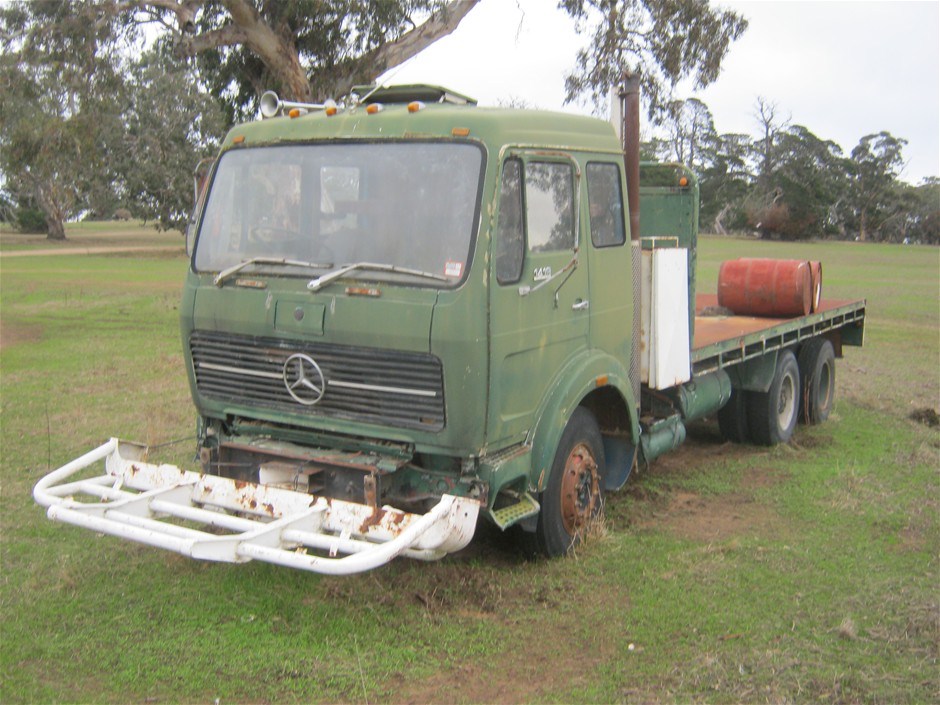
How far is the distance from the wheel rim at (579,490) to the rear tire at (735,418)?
3.13 metres

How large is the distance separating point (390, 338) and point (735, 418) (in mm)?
4931

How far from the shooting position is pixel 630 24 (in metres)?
19.4

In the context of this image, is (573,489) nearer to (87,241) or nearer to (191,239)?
Result: (191,239)

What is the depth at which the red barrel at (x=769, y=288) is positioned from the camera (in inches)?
362

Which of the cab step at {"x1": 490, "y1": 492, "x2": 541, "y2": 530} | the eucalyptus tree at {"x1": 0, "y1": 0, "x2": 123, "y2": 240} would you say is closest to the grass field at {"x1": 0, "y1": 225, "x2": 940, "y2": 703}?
the cab step at {"x1": 490, "y1": 492, "x2": 541, "y2": 530}

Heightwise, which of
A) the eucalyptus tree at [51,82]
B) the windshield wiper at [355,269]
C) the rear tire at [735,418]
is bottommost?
the rear tire at [735,418]

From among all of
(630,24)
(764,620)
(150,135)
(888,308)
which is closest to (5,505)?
(764,620)

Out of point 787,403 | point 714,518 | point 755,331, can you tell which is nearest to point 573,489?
point 714,518

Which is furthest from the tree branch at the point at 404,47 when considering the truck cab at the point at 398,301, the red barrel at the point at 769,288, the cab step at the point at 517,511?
the cab step at the point at 517,511

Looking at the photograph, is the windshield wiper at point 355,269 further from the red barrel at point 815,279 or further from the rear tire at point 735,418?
the red barrel at point 815,279

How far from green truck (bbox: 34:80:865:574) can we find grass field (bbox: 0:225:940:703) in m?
0.41

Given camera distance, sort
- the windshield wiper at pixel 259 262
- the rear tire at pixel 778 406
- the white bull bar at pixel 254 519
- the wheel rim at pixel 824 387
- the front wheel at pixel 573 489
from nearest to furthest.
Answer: the white bull bar at pixel 254 519
the windshield wiper at pixel 259 262
the front wheel at pixel 573 489
the rear tire at pixel 778 406
the wheel rim at pixel 824 387

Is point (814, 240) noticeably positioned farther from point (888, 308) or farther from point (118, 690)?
point (118, 690)

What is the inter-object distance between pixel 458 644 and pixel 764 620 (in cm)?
158
